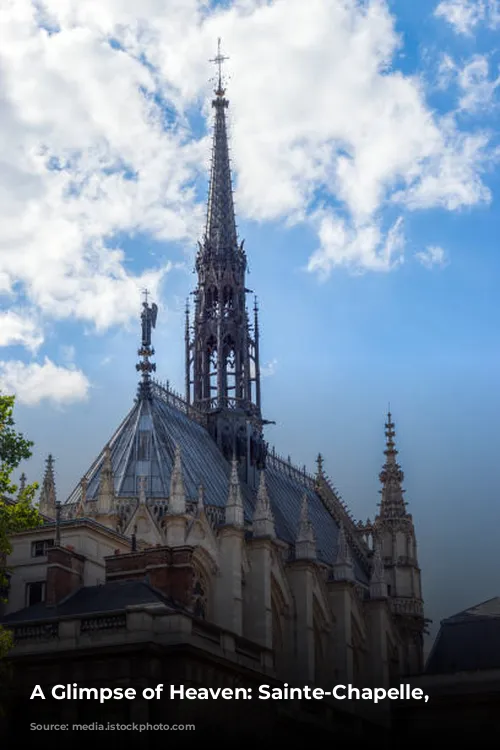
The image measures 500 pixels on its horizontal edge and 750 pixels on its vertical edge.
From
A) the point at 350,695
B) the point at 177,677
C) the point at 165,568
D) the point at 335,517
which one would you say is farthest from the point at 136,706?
the point at 335,517

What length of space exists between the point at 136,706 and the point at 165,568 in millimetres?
7447

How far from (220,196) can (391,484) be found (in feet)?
75.7

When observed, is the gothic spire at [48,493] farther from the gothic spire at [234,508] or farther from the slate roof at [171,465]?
the gothic spire at [234,508]

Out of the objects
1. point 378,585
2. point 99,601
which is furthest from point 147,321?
point 99,601

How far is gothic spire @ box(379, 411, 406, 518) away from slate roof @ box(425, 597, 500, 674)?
48.9 ft

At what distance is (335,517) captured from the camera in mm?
84875

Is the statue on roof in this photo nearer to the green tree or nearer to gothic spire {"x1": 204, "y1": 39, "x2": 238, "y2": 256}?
gothic spire {"x1": 204, "y1": 39, "x2": 238, "y2": 256}

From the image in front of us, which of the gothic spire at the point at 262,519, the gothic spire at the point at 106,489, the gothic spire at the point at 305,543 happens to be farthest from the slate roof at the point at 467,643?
the gothic spire at the point at 106,489

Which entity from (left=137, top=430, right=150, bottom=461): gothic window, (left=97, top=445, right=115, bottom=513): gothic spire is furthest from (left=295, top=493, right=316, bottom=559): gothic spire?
(left=97, top=445, right=115, bottom=513): gothic spire

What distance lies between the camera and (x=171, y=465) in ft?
204

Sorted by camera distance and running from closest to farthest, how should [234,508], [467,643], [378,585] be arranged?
[234,508] → [467,643] → [378,585]

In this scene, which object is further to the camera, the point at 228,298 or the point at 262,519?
the point at 228,298

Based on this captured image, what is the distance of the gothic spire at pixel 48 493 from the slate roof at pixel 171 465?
1.41m

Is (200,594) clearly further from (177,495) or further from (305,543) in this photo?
(305,543)
